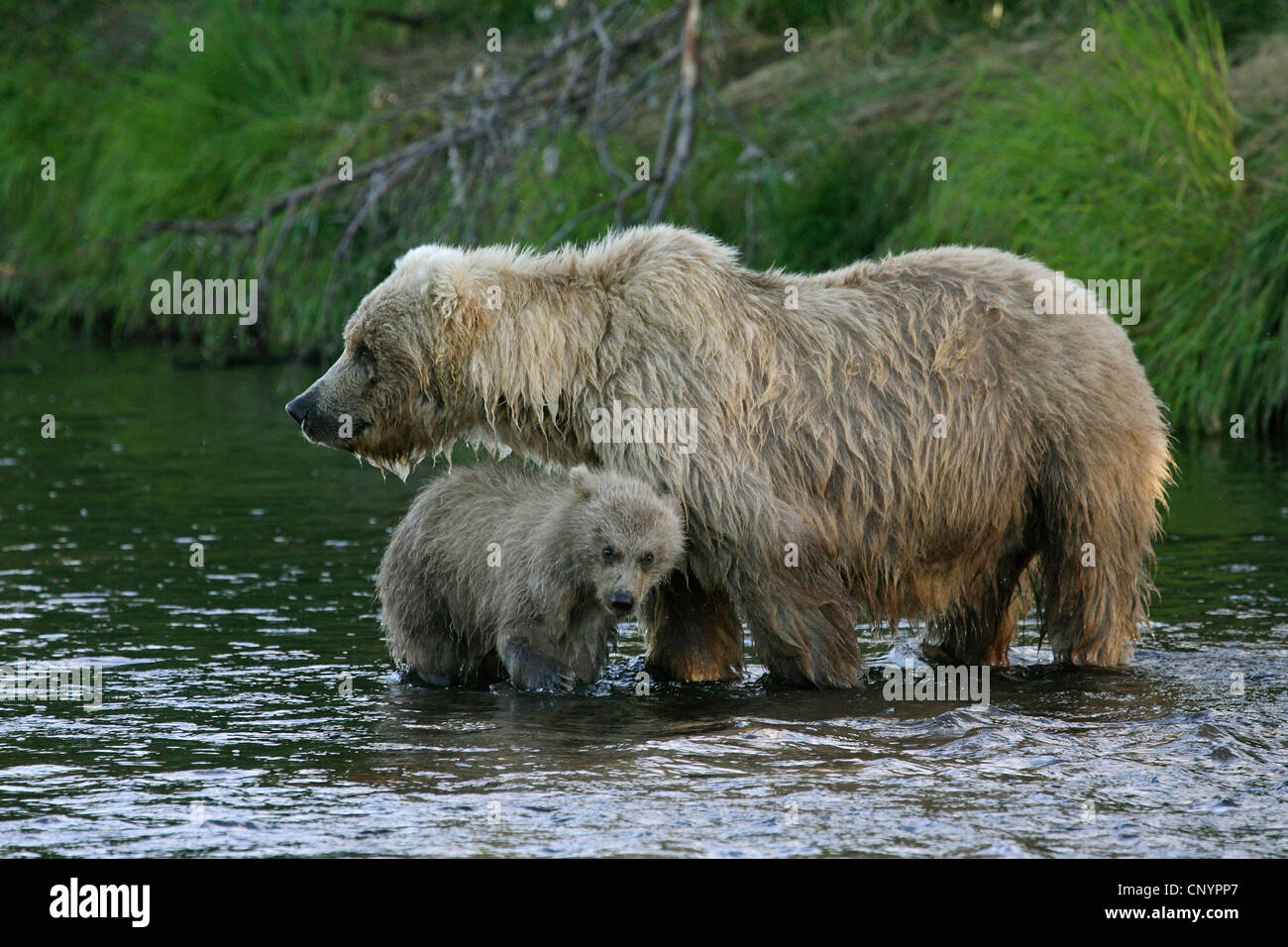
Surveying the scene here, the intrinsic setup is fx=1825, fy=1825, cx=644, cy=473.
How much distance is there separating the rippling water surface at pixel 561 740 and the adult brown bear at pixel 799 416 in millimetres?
381

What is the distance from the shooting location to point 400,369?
6715 millimetres

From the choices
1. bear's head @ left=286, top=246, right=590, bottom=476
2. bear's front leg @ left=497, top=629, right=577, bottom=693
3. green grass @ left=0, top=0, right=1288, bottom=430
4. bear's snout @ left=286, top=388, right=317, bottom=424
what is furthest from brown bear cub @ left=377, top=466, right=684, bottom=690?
green grass @ left=0, top=0, right=1288, bottom=430

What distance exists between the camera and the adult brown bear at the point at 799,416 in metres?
6.49

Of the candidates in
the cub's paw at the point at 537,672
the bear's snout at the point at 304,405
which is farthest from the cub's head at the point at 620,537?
the bear's snout at the point at 304,405

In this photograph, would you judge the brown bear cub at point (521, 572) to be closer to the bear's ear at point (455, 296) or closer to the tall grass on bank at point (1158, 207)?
the bear's ear at point (455, 296)

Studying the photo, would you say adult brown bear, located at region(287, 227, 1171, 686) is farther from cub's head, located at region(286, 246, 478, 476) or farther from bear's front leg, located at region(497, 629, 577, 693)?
bear's front leg, located at region(497, 629, 577, 693)

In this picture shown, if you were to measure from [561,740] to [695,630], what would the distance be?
3.58ft

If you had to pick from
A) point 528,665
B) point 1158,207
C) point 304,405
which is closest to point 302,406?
point 304,405

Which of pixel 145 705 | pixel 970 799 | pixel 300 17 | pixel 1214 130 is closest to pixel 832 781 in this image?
pixel 970 799

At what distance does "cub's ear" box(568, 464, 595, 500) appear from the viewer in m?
6.40

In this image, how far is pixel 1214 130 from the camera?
12352mm

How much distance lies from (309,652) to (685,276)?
2.22 metres

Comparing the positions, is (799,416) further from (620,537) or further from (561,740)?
(561,740)

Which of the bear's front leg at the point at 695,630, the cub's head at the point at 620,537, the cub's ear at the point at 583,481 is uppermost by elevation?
the cub's ear at the point at 583,481
